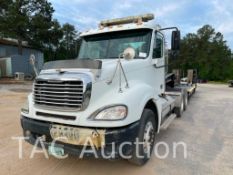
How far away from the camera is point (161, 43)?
4676 millimetres

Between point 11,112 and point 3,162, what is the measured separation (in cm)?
413

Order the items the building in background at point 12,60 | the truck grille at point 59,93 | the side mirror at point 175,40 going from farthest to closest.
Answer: the building in background at point 12,60 < the side mirror at point 175,40 < the truck grille at point 59,93

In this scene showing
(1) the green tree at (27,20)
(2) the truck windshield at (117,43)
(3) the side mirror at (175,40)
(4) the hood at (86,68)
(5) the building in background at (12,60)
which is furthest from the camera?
(5) the building in background at (12,60)

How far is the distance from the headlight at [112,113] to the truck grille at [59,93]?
0.28m

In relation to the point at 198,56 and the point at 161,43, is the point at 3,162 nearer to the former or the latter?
the point at 161,43

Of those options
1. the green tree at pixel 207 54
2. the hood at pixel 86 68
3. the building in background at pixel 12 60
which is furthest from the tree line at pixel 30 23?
the green tree at pixel 207 54

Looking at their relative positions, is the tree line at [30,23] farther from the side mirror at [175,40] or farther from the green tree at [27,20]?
the side mirror at [175,40]

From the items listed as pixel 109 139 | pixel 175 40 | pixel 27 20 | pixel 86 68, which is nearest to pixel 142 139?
pixel 109 139

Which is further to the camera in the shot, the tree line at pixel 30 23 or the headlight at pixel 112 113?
the tree line at pixel 30 23

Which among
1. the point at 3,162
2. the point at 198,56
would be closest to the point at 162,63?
the point at 3,162

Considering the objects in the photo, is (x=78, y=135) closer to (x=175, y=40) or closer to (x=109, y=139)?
(x=109, y=139)

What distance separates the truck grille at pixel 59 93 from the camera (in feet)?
9.61

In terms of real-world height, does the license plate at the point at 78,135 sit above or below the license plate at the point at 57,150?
above

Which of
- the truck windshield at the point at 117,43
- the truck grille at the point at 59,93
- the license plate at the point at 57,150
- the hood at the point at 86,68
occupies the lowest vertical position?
the license plate at the point at 57,150
